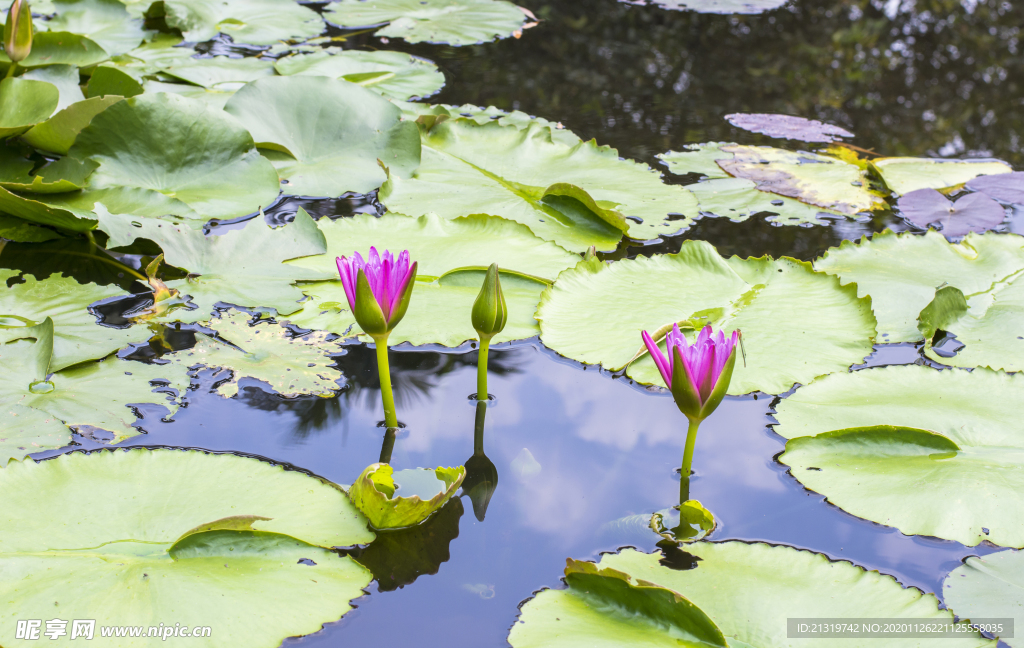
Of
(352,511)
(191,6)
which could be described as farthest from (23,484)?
(191,6)

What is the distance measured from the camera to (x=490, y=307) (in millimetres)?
1165

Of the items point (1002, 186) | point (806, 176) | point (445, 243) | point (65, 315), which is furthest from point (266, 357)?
point (1002, 186)

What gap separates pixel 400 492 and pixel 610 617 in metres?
0.34

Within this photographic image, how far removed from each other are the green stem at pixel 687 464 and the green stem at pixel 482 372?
351 mm

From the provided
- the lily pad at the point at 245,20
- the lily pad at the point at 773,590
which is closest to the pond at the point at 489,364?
the lily pad at the point at 773,590

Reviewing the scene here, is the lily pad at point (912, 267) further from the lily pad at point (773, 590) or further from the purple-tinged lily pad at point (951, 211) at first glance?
the lily pad at point (773, 590)

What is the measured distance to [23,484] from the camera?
100 centimetres

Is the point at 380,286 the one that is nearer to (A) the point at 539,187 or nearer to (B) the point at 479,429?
(B) the point at 479,429

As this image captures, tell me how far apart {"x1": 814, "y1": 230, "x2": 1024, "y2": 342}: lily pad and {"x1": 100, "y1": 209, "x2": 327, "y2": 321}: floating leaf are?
117 centimetres

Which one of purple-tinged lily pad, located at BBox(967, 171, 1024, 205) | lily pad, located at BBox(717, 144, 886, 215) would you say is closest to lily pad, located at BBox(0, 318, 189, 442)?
lily pad, located at BBox(717, 144, 886, 215)

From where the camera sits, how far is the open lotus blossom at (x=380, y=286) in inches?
42.5

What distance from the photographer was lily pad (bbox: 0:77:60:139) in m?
1.73

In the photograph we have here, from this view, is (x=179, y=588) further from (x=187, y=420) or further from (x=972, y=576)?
(x=972, y=576)

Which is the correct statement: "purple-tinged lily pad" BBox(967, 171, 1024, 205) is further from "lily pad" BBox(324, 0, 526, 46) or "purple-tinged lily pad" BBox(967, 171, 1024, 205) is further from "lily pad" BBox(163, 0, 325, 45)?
"lily pad" BBox(163, 0, 325, 45)
